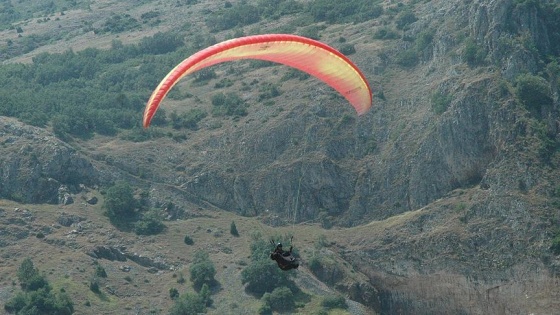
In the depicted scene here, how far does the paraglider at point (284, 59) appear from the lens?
47.4 m

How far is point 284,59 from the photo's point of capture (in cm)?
5203

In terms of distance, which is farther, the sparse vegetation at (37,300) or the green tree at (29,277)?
the green tree at (29,277)

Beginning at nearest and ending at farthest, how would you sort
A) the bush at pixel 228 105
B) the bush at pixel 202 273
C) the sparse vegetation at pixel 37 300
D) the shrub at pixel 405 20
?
1. the sparse vegetation at pixel 37 300
2. the bush at pixel 202 273
3. the bush at pixel 228 105
4. the shrub at pixel 405 20

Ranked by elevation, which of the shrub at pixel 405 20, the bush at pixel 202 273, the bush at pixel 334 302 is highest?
the shrub at pixel 405 20

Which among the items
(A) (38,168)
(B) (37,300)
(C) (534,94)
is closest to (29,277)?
(B) (37,300)

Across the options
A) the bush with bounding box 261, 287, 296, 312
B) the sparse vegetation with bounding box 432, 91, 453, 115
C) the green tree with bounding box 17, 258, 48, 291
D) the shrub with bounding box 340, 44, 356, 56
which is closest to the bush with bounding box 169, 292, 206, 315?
the bush with bounding box 261, 287, 296, 312

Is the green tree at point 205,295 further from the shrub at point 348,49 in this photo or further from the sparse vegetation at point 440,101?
the shrub at point 348,49

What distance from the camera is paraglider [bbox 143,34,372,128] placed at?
1866 inches

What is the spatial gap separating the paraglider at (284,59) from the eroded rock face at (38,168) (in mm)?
39302

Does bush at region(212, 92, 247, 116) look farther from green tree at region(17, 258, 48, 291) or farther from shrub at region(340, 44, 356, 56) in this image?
green tree at region(17, 258, 48, 291)

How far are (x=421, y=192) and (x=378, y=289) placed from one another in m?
8.50

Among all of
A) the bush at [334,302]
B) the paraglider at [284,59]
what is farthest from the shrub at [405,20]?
the paraglider at [284,59]

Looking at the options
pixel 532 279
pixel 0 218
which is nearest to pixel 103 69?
pixel 0 218

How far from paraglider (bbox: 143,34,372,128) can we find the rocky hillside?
94.7 ft
